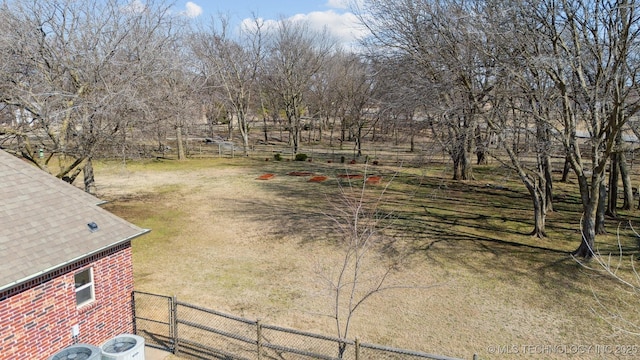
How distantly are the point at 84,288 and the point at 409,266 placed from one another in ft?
31.3

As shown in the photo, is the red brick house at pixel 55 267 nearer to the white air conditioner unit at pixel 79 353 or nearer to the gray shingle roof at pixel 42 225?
the gray shingle roof at pixel 42 225

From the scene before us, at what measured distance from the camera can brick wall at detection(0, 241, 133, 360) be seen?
7.47 m

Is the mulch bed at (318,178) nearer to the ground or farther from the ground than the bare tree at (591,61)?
nearer to the ground

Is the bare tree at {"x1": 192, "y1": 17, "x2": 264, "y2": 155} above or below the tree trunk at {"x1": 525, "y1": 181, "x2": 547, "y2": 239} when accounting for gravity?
above

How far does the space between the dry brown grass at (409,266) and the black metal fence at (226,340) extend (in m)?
0.47

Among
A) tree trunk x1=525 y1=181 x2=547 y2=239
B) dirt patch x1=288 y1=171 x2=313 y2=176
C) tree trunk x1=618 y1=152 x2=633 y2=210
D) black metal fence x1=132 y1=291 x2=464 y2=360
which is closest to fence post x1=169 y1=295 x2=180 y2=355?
black metal fence x1=132 y1=291 x2=464 y2=360

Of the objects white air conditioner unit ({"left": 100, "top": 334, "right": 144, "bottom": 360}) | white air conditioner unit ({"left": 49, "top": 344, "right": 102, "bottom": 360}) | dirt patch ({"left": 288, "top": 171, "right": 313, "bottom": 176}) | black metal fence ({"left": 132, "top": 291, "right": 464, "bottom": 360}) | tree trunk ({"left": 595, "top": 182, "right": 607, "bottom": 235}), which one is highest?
tree trunk ({"left": 595, "top": 182, "right": 607, "bottom": 235})

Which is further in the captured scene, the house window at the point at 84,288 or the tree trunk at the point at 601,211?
the tree trunk at the point at 601,211

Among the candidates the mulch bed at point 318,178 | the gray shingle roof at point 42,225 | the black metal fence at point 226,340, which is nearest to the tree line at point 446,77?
the gray shingle roof at point 42,225

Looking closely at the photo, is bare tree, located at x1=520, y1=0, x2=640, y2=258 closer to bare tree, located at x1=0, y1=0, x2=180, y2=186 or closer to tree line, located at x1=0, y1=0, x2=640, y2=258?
tree line, located at x1=0, y1=0, x2=640, y2=258

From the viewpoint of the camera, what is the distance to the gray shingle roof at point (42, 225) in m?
7.71

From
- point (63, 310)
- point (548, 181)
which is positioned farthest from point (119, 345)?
point (548, 181)

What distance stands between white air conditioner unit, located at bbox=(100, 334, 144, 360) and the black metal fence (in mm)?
1095

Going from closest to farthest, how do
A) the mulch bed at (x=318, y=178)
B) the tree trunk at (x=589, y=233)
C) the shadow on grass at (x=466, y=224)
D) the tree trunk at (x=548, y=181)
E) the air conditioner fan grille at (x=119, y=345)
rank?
1. the air conditioner fan grille at (x=119, y=345)
2. the shadow on grass at (x=466, y=224)
3. the tree trunk at (x=589, y=233)
4. the tree trunk at (x=548, y=181)
5. the mulch bed at (x=318, y=178)
